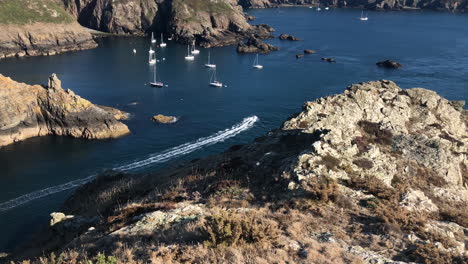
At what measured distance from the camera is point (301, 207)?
23.8 metres

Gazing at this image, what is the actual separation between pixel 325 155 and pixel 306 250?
11365 mm

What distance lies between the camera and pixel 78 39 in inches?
6954

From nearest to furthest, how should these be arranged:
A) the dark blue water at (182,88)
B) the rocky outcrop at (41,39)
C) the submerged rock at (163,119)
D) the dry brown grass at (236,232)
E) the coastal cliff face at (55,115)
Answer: the dry brown grass at (236,232) < the dark blue water at (182,88) < the coastal cliff face at (55,115) < the submerged rock at (163,119) < the rocky outcrop at (41,39)

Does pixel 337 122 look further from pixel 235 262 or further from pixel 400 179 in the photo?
pixel 235 262

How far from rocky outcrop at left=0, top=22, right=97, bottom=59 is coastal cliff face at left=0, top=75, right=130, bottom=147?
83998mm

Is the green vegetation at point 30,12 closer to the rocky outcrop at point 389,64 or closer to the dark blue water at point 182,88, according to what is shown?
the dark blue water at point 182,88

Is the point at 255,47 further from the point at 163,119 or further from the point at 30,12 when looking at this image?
the point at 30,12

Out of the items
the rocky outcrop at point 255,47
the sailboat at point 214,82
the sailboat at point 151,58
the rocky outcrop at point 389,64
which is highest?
the rocky outcrop at point 255,47

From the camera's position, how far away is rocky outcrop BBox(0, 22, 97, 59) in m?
158

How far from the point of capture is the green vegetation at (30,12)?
164875 millimetres

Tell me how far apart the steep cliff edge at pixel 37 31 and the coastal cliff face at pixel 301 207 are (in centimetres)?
14226

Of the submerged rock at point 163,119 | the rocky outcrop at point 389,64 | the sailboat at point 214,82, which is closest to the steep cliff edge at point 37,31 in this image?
the sailboat at point 214,82

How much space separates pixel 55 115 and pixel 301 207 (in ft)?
253

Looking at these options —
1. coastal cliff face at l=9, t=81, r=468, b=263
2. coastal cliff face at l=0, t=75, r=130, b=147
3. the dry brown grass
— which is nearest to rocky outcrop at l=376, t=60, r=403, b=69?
coastal cliff face at l=0, t=75, r=130, b=147
